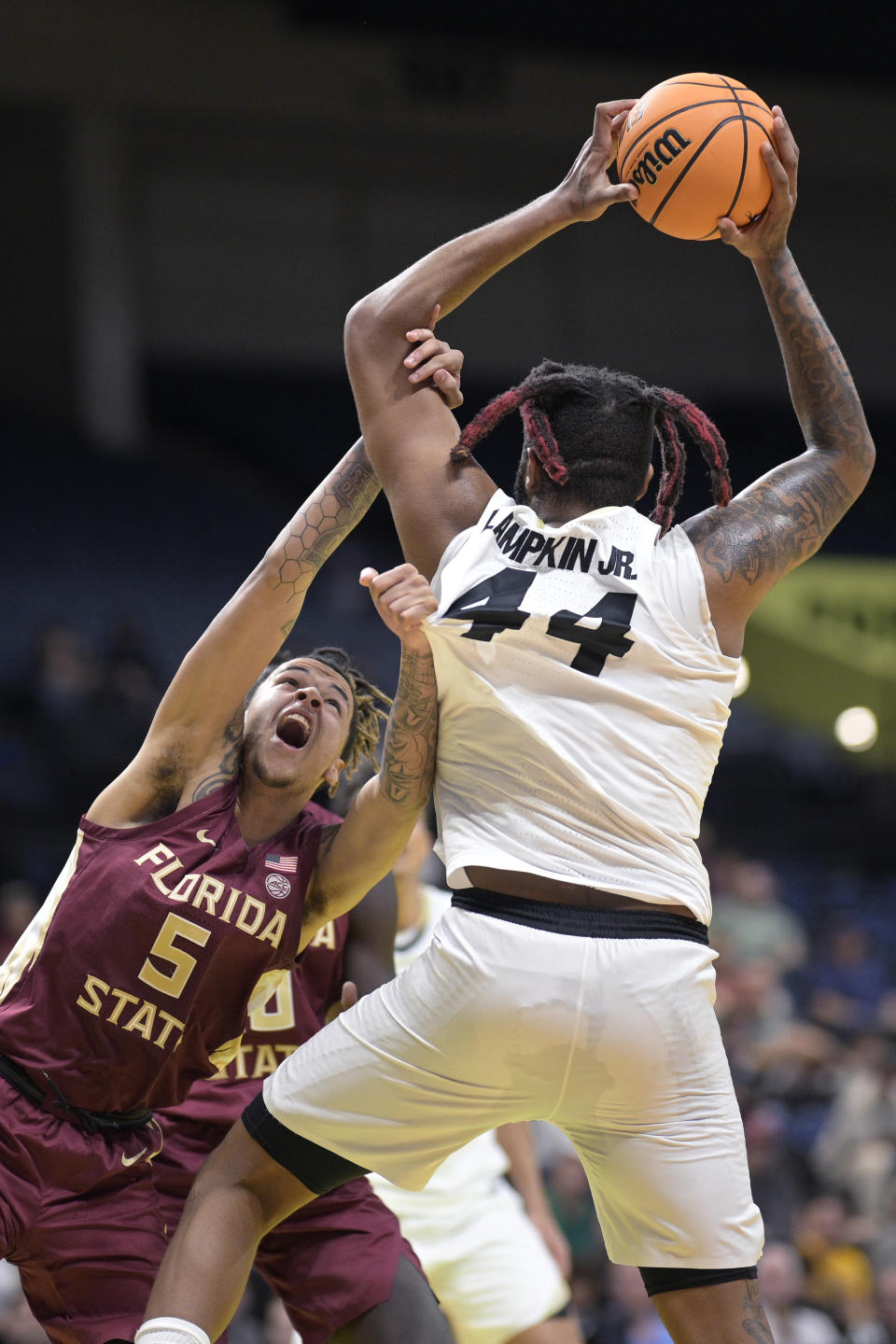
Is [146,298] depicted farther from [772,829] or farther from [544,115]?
[772,829]

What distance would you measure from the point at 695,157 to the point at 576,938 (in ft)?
5.79

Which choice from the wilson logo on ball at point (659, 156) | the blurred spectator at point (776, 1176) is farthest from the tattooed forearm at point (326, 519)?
the blurred spectator at point (776, 1176)

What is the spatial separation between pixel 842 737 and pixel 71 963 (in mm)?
15054

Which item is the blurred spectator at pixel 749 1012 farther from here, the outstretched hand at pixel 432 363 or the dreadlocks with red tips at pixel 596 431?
the outstretched hand at pixel 432 363

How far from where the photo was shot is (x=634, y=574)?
137 inches

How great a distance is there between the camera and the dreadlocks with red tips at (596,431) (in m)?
3.65

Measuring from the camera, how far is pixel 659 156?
3.77 metres

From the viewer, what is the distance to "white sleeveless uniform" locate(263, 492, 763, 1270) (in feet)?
10.8

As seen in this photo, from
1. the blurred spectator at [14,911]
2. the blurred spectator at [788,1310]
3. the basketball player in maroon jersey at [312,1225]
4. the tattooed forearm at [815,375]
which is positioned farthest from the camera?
the blurred spectator at [14,911]

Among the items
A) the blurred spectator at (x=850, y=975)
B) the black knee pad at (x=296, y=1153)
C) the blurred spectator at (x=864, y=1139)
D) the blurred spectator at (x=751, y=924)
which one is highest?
the black knee pad at (x=296, y=1153)

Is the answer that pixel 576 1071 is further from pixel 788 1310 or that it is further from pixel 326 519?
pixel 788 1310

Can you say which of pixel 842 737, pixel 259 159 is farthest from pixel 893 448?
pixel 259 159

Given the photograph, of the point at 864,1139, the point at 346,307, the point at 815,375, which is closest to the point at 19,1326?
the point at 864,1139

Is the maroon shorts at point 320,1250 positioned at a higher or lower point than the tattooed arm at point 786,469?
lower
